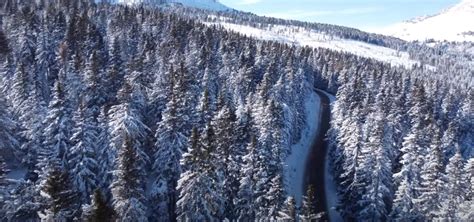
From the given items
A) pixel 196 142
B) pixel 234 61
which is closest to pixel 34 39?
pixel 234 61

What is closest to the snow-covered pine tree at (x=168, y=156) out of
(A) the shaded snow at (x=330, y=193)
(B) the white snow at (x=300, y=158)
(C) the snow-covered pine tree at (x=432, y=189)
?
(B) the white snow at (x=300, y=158)

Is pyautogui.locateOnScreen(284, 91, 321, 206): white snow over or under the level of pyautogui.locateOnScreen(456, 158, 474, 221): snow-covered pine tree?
under

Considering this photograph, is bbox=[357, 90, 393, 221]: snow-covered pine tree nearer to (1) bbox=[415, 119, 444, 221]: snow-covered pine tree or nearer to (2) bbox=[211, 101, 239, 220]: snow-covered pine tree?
(1) bbox=[415, 119, 444, 221]: snow-covered pine tree

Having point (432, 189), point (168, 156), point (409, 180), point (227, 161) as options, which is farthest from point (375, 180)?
point (168, 156)

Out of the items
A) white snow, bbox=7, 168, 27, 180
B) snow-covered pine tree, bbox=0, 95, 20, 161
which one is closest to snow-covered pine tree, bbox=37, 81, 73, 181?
snow-covered pine tree, bbox=0, 95, 20, 161

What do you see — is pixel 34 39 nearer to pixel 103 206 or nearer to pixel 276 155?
pixel 276 155

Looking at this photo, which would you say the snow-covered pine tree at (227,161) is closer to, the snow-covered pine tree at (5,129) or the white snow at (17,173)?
the snow-covered pine tree at (5,129)

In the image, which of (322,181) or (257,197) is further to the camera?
(322,181)

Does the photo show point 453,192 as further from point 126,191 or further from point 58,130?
point 58,130
